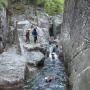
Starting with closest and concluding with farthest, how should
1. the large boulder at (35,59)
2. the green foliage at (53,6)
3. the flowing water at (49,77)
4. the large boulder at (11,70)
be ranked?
the large boulder at (11,70) < the flowing water at (49,77) < the large boulder at (35,59) < the green foliage at (53,6)

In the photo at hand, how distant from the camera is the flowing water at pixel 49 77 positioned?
14773 millimetres

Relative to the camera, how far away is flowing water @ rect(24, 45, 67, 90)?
14.8m

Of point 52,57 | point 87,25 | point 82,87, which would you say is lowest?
point 52,57

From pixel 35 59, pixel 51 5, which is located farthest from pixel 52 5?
pixel 35 59

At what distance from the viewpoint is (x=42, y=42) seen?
73.7 feet

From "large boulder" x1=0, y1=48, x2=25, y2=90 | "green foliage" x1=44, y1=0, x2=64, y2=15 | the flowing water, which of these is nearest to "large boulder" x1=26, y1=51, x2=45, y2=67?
the flowing water

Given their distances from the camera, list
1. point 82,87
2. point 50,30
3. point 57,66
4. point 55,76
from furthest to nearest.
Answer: point 50,30 → point 57,66 → point 55,76 → point 82,87

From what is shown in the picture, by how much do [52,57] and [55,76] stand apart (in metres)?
4.99

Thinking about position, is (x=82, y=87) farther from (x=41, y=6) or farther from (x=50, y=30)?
(x=41, y=6)

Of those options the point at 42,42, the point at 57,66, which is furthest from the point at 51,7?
the point at 57,66

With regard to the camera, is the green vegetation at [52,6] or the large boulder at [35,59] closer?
the large boulder at [35,59]

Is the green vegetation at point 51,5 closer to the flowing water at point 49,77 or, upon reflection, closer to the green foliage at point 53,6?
the green foliage at point 53,6

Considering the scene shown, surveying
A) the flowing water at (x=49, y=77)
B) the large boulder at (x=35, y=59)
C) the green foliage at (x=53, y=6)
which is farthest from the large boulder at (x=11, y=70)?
the green foliage at (x=53, y=6)

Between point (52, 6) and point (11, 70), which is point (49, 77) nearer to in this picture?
Answer: point (11, 70)
